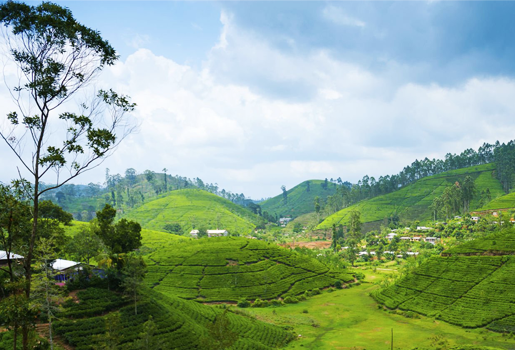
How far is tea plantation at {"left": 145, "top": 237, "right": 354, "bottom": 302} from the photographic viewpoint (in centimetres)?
8488

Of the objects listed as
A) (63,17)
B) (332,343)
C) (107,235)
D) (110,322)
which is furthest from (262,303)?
(63,17)

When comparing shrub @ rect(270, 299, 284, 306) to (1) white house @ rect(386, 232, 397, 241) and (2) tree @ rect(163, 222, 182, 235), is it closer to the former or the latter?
(1) white house @ rect(386, 232, 397, 241)

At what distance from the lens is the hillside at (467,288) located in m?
58.9

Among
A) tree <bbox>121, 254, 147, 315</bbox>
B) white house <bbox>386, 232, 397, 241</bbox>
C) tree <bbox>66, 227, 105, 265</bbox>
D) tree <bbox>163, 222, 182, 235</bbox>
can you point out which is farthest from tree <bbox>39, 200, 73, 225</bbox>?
white house <bbox>386, 232, 397, 241</bbox>

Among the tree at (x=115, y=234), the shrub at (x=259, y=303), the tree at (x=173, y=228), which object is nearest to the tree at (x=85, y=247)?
the tree at (x=115, y=234)

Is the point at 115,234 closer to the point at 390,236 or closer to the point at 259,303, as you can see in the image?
the point at 259,303

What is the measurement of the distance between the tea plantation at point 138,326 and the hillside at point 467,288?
32.9 m

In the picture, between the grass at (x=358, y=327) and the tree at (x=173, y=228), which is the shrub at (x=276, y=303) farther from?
the tree at (x=173, y=228)

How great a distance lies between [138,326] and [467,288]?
216ft

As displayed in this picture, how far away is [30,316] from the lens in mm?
18172

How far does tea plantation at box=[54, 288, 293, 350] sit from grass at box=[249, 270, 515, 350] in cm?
666

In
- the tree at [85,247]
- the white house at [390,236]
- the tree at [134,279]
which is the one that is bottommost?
the white house at [390,236]

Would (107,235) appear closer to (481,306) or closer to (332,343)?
(332,343)

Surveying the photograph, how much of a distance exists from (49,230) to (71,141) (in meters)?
40.0
